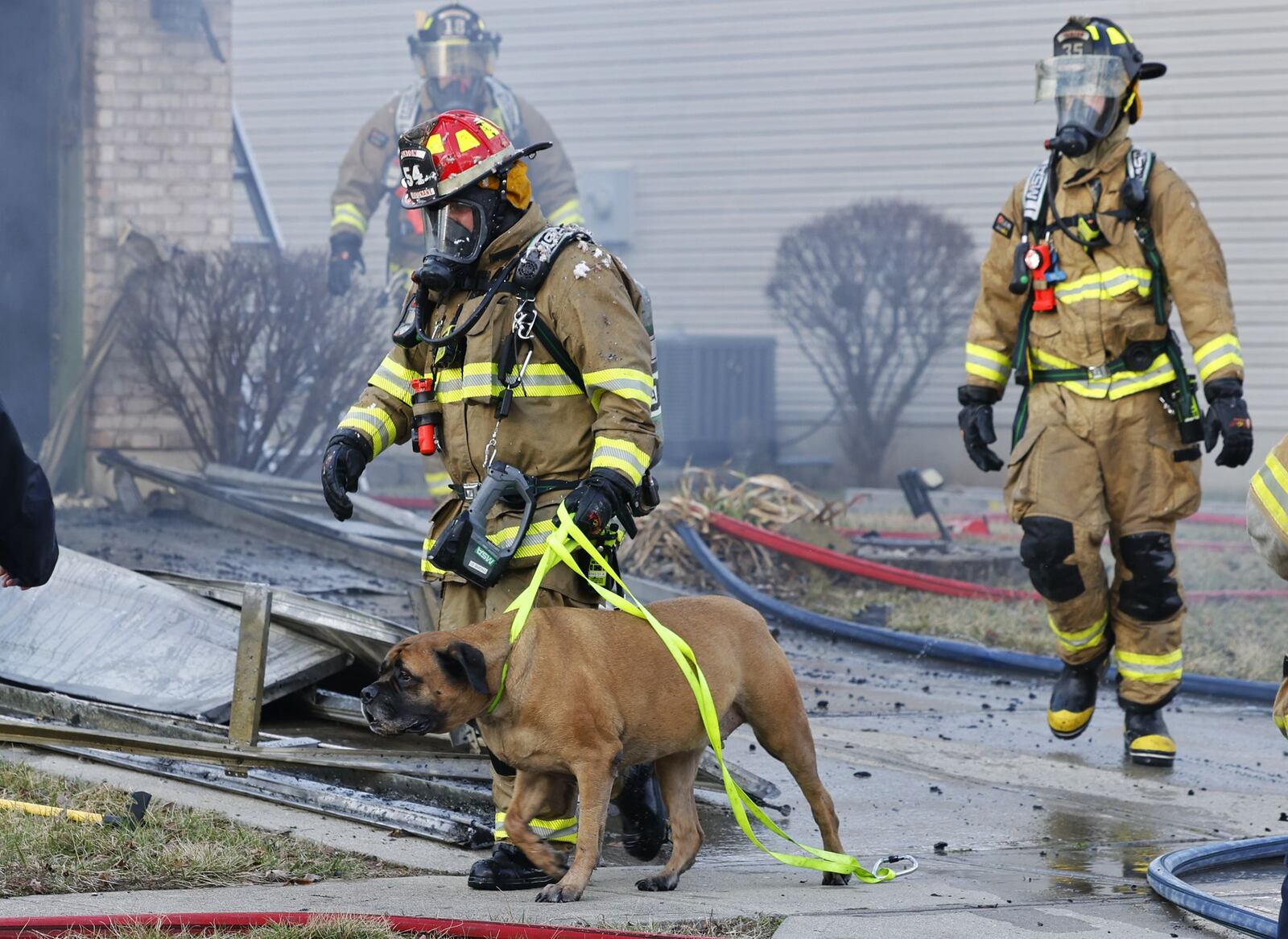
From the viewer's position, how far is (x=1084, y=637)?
6344mm

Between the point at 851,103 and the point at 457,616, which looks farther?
the point at 851,103

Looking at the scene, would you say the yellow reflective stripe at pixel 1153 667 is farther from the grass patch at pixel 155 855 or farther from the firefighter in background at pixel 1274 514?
the firefighter in background at pixel 1274 514

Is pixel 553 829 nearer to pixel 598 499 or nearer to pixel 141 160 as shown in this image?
pixel 598 499

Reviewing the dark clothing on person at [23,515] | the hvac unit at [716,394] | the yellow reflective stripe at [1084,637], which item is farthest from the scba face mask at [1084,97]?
the hvac unit at [716,394]

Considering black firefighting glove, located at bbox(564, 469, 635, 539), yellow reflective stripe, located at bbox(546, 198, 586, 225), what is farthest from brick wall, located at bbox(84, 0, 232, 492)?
black firefighting glove, located at bbox(564, 469, 635, 539)

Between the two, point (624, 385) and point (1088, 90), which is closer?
point (624, 385)

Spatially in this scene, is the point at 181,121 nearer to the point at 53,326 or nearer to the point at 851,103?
the point at 53,326

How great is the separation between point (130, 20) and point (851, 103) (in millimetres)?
8495

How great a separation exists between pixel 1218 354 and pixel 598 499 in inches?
112

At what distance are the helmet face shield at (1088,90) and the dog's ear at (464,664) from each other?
346 cm

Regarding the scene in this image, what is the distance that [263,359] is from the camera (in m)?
12.9

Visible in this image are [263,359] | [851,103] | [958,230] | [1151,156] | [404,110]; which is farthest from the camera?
[851,103]

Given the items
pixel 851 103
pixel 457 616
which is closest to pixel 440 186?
pixel 457 616

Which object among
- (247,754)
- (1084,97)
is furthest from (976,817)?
(1084,97)
